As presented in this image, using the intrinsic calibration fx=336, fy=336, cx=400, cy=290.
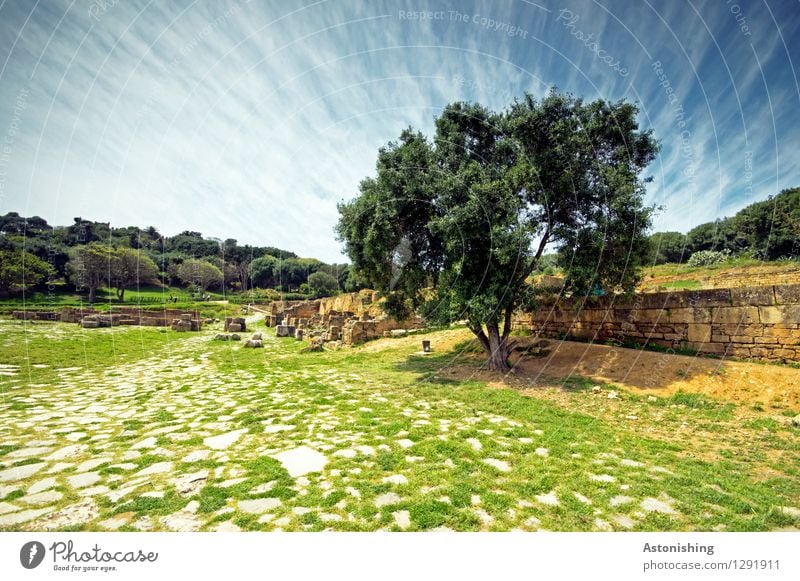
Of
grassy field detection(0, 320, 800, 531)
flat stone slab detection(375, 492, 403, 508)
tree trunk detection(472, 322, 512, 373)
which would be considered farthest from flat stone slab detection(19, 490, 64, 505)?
tree trunk detection(472, 322, 512, 373)

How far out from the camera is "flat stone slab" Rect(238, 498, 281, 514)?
9.19ft

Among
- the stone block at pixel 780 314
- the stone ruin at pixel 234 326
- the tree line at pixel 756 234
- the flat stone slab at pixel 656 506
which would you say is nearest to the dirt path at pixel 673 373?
the stone block at pixel 780 314

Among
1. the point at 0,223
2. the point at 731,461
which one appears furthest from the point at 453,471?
the point at 0,223

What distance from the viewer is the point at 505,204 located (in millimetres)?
9078

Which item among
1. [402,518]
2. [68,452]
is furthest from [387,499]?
[68,452]

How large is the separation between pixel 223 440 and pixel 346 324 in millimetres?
15623

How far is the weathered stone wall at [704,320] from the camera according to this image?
7.93 meters

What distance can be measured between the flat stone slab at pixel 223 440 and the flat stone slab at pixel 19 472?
1555mm

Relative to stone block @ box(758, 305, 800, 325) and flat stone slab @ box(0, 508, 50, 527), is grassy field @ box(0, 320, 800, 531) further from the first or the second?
stone block @ box(758, 305, 800, 325)

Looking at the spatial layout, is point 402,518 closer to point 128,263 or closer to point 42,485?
point 42,485

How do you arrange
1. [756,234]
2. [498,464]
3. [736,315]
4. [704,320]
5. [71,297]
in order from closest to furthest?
[498,464] → [736,315] → [704,320] → [756,234] → [71,297]

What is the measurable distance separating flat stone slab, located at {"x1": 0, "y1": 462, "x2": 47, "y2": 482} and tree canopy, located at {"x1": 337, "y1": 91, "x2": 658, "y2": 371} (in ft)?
26.1

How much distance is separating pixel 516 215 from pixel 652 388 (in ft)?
17.6

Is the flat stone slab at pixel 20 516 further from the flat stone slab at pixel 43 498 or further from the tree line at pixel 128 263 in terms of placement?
the tree line at pixel 128 263
